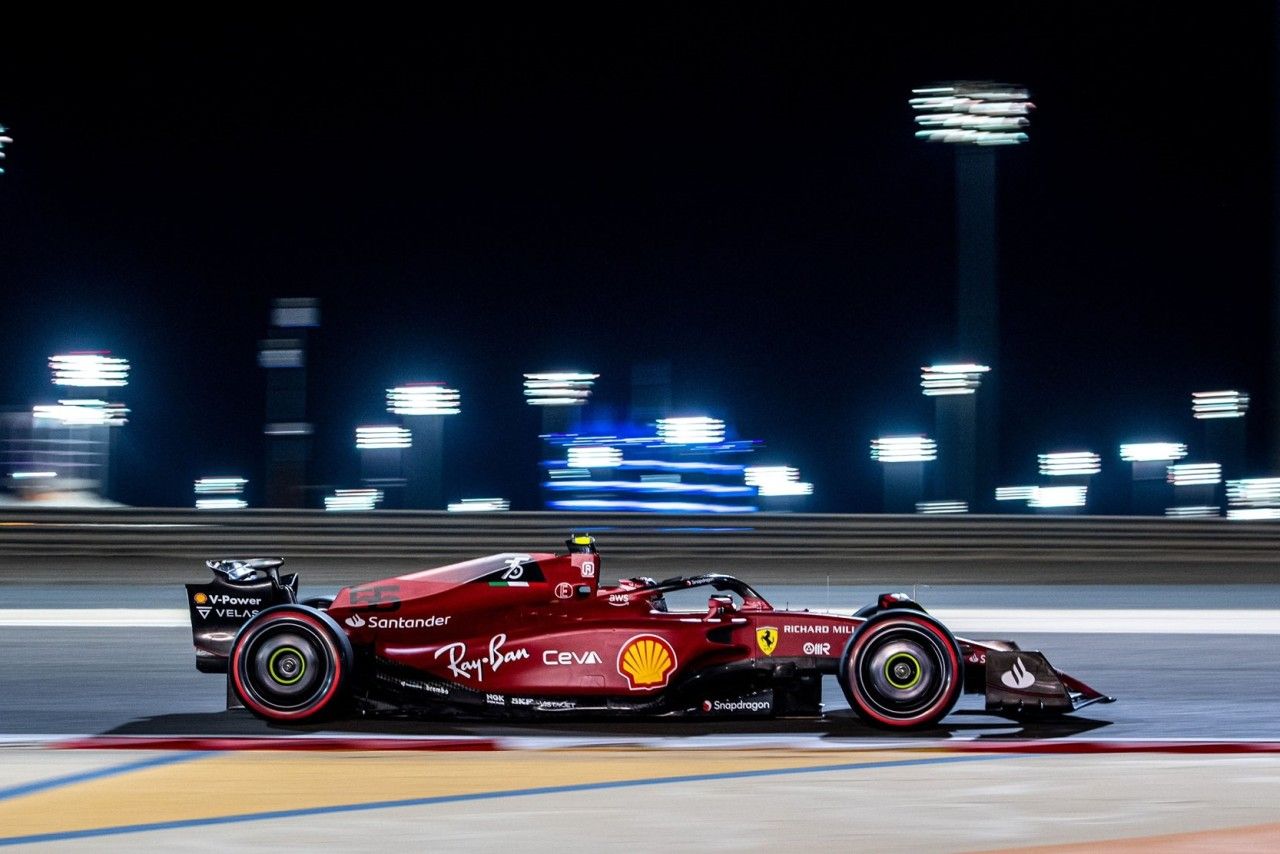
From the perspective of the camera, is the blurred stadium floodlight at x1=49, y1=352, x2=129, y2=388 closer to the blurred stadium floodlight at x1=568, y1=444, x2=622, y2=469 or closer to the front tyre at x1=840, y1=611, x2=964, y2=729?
the front tyre at x1=840, y1=611, x2=964, y2=729

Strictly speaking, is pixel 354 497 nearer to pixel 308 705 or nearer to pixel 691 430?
pixel 691 430

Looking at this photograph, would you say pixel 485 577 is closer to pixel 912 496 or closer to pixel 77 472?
pixel 77 472

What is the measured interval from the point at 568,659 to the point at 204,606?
5.96ft

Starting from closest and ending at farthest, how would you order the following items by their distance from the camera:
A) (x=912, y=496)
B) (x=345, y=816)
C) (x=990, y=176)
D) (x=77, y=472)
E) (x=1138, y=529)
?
(x=345, y=816) < (x=1138, y=529) < (x=77, y=472) < (x=990, y=176) < (x=912, y=496)

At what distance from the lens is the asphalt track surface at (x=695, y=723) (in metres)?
7.02

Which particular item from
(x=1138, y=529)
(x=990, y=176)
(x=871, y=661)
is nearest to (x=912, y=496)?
(x=990, y=176)

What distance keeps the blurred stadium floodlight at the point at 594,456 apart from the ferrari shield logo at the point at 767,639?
83.4 metres

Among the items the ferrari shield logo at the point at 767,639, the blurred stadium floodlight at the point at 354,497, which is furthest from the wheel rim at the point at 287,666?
the blurred stadium floodlight at the point at 354,497

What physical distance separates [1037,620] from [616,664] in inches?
264

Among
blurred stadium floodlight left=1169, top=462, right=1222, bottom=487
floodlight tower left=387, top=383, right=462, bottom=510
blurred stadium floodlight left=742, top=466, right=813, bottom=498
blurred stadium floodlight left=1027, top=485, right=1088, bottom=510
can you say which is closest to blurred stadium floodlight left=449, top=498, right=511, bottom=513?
floodlight tower left=387, top=383, right=462, bottom=510

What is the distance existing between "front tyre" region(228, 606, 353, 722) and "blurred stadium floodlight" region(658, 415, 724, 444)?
3396 inches

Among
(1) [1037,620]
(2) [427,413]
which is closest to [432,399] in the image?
(2) [427,413]

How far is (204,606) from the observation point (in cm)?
736

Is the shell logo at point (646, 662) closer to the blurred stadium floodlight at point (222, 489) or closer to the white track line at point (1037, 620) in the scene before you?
Answer: the white track line at point (1037, 620)
